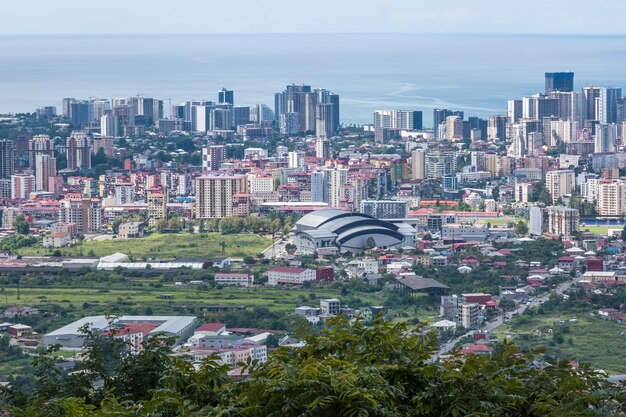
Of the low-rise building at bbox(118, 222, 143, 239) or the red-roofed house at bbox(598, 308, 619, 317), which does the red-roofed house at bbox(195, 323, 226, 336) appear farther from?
the low-rise building at bbox(118, 222, 143, 239)


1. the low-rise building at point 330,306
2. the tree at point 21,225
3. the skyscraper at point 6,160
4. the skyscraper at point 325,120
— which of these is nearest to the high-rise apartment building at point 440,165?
the skyscraper at point 325,120

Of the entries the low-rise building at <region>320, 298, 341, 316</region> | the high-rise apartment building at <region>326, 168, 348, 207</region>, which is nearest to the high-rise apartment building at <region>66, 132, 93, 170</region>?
the high-rise apartment building at <region>326, 168, 348, 207</region>

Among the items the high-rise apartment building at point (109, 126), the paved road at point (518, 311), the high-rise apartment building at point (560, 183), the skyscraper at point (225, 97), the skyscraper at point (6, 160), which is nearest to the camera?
the paved road at point (518, 311)

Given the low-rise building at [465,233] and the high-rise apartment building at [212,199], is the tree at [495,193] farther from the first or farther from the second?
the high-rise apartment building at [212,199]

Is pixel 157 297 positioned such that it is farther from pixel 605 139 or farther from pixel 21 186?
pixel 605 139

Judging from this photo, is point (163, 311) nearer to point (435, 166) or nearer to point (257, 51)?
point (435, 166)

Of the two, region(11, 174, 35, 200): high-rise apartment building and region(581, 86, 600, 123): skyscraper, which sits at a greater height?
region(581, 86, 600, 123): skyscraper
